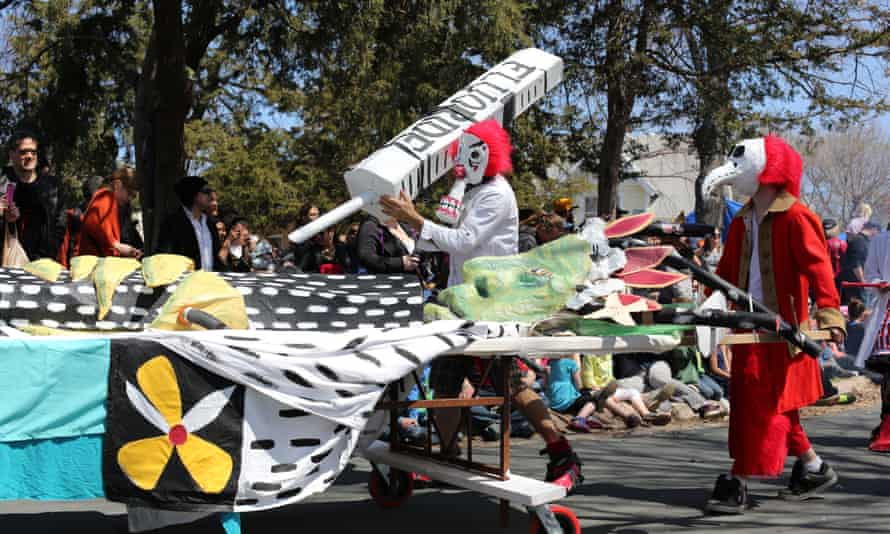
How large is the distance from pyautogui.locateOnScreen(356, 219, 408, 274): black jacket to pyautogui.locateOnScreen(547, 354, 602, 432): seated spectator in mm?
1686

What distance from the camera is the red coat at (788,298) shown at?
221 inches

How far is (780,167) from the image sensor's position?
19.1ft

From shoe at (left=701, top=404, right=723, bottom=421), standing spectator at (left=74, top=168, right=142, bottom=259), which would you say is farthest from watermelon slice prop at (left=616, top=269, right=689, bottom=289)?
shoe at (left=701, top=404, right=723, bottom=421)

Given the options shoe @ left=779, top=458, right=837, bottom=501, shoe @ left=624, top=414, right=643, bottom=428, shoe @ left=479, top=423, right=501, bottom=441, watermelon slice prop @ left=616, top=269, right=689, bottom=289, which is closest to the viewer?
watermelon slice prop @ left=616, top=269, right=689, bottom=289

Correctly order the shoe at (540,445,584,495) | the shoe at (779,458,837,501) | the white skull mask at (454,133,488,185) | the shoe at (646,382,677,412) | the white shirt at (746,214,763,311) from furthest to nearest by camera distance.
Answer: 1. the shoe at (646,382,677,412)
2. the shoe at (779,458,837,501)
3. the white shirt at (746,214,763,311)
4. the white skull mask at (454,133,488,185)
5. the shoe at (540,445,584,495)

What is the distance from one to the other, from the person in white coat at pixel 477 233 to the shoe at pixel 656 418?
4303 mm

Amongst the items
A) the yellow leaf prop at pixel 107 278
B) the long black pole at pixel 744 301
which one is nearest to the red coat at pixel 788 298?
the long black pole at pixel 744 301

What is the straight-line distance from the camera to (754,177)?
5.82 m

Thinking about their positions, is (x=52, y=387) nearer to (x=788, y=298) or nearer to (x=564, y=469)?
(x=564, y=469)

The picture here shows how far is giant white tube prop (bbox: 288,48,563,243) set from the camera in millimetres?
6805

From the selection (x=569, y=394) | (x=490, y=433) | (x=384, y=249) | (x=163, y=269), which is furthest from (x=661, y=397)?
(x=163, y=269)

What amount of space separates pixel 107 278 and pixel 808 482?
12.3 feet

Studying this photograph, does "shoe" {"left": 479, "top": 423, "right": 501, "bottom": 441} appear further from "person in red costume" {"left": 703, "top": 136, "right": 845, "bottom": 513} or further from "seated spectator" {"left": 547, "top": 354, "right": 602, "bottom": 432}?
"person in red costume" {"left": 703, "top": 136, "right": 845, "bottom": 513}

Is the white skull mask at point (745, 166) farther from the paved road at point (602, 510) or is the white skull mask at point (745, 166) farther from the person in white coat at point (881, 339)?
the person in white coat at point (881, 339)
